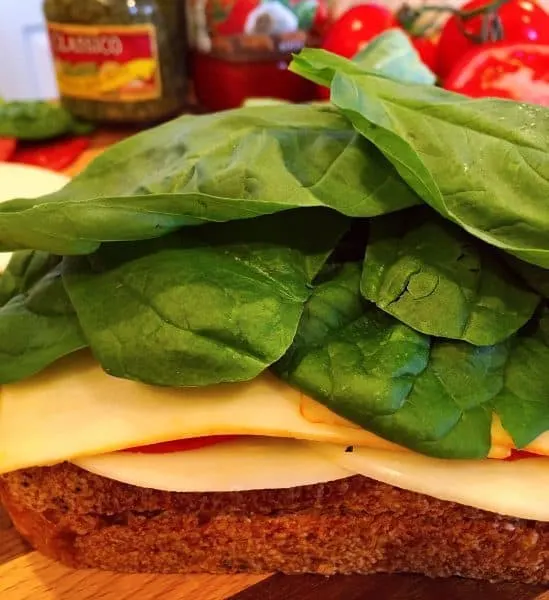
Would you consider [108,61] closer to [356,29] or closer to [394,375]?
[356,29]

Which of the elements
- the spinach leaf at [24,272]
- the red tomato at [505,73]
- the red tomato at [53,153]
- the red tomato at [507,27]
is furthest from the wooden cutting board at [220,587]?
the red tomato at [507,27]

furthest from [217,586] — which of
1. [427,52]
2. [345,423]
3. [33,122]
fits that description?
[427,52]

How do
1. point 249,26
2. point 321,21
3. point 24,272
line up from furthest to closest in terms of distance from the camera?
point 321,21 → point 249,26 → point 24,272

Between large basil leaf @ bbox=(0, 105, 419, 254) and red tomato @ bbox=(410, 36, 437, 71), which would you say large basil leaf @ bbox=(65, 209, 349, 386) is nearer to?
large basil leaf @ bbox=(0, 105, 419, 254)

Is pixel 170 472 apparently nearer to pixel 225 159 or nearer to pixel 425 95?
pixel 225 159

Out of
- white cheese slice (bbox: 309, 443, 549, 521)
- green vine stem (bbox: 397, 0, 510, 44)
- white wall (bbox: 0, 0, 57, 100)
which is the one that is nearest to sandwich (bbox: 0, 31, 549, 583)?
white cheese slice (bbox: 309, 443, 549, 521)

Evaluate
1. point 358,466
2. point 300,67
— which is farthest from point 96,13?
point 358,466
